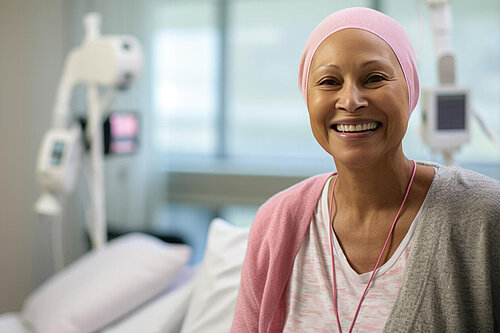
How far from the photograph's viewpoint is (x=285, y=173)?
293cm

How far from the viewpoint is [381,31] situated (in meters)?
0.85

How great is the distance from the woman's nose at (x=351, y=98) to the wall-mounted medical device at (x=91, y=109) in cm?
144

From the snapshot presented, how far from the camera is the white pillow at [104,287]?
5.49 feet

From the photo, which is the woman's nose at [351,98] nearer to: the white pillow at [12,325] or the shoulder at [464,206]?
the shoulder at [464,206]

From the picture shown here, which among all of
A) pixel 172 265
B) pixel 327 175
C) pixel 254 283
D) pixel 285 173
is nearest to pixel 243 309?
pixel 254 283

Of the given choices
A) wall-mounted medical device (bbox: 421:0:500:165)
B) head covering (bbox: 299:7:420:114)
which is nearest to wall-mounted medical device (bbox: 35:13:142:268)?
wall-mounted medical device (bbox: 421:0:500:165)

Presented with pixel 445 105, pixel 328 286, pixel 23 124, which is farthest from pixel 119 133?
pixel 328 286

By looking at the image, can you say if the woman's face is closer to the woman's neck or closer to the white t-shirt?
the woman's neck

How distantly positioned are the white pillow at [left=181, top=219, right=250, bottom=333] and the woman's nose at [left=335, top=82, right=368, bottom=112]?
2.35 feet

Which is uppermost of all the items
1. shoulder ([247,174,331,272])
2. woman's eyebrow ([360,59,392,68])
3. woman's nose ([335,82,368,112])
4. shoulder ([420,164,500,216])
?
woman's eyebrow ([360,59,392,68])

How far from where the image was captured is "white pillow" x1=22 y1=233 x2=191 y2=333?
167 cm

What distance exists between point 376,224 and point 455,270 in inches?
5.9

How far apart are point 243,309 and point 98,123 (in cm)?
143

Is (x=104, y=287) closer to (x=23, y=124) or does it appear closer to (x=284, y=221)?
(x=284, y=221)
